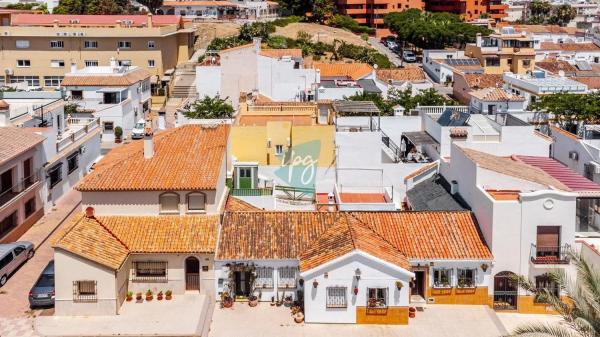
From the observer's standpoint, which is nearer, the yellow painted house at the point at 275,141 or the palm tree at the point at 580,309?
the palm tree at the point at 580,309

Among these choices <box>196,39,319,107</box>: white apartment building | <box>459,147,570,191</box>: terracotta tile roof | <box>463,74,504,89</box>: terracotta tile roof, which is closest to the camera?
<box>459,147,570,191</box>: terracotta tile roof

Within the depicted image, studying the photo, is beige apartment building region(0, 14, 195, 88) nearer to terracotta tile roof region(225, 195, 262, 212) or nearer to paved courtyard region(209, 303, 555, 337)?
terracotta tile roof region(225, 195, 262, 212)

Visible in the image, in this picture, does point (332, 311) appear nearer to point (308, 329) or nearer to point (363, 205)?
point (308, 329)

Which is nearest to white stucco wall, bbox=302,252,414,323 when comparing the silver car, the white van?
the silver car

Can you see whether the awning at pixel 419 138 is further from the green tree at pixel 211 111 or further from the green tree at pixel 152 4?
the green tree at pixel 152 4

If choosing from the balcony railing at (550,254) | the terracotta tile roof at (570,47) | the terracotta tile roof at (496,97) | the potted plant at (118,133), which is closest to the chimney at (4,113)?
the potted plant at (118,133)

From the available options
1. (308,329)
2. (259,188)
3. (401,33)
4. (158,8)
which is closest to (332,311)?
(308,329)
